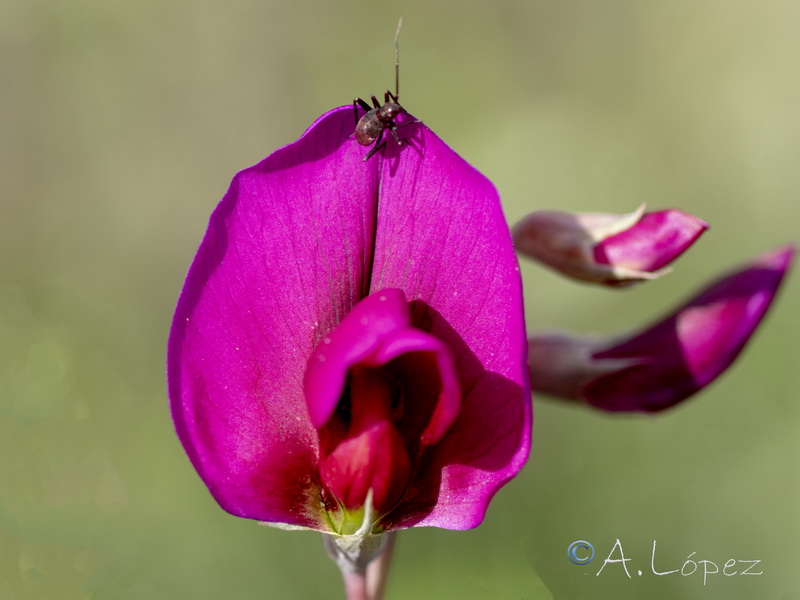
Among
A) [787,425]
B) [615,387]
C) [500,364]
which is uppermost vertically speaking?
[500,364]

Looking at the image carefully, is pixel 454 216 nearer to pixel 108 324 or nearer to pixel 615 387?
pixel 615 387

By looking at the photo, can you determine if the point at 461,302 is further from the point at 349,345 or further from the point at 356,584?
the point at 356,584

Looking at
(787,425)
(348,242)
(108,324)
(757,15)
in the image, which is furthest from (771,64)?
(348,242)

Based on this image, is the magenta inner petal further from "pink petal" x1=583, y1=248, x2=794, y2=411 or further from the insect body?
"pink petal" x1=583, y1=248, x2=794, y2=411

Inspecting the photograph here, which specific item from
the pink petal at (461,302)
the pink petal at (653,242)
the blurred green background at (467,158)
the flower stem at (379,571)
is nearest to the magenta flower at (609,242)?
the pink petal at (653,242)

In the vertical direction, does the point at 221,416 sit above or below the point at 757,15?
below

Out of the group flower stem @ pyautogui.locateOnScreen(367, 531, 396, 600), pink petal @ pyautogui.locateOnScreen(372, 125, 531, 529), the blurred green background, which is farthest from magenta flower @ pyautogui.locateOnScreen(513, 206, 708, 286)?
the blurred green background
